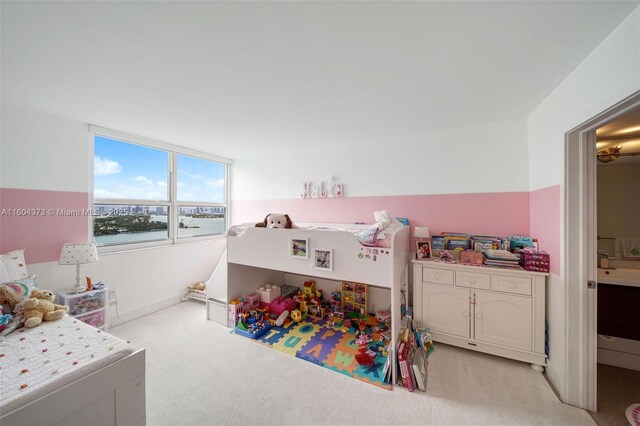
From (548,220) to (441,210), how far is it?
0.98 m

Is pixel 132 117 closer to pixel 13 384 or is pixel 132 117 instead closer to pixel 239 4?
pixel 239 4

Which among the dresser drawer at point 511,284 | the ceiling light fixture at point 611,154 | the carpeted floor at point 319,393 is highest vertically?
the ceiling light fixture at point 611,154

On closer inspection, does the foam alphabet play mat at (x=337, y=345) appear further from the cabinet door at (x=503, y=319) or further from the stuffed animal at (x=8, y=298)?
the stuffed animal at (x=8, y=298)

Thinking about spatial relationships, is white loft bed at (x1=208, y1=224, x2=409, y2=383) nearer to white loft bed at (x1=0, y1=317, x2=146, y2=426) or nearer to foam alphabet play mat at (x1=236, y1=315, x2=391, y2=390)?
foam alphabet play mat at (x1=236, y1=315, x2=391, y2=390)

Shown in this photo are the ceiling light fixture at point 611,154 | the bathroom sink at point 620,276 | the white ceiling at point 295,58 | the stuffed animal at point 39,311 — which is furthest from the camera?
the ceiling light fixture at point 611,154

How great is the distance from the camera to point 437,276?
2418mm

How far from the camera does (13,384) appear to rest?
1.12m

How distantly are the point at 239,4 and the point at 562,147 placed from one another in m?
2.44

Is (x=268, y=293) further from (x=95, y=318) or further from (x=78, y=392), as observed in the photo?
(x=78, y=392)

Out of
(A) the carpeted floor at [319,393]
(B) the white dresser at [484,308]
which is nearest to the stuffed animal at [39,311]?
(A) the carpeted floor at [319,393]

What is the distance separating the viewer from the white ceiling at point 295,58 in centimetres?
118

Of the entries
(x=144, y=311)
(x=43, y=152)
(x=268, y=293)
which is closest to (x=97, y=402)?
(x=268, y=293)

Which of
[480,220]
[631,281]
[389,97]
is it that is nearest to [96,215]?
[389,97]

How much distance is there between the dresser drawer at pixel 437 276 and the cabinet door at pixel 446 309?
0.18 ft
